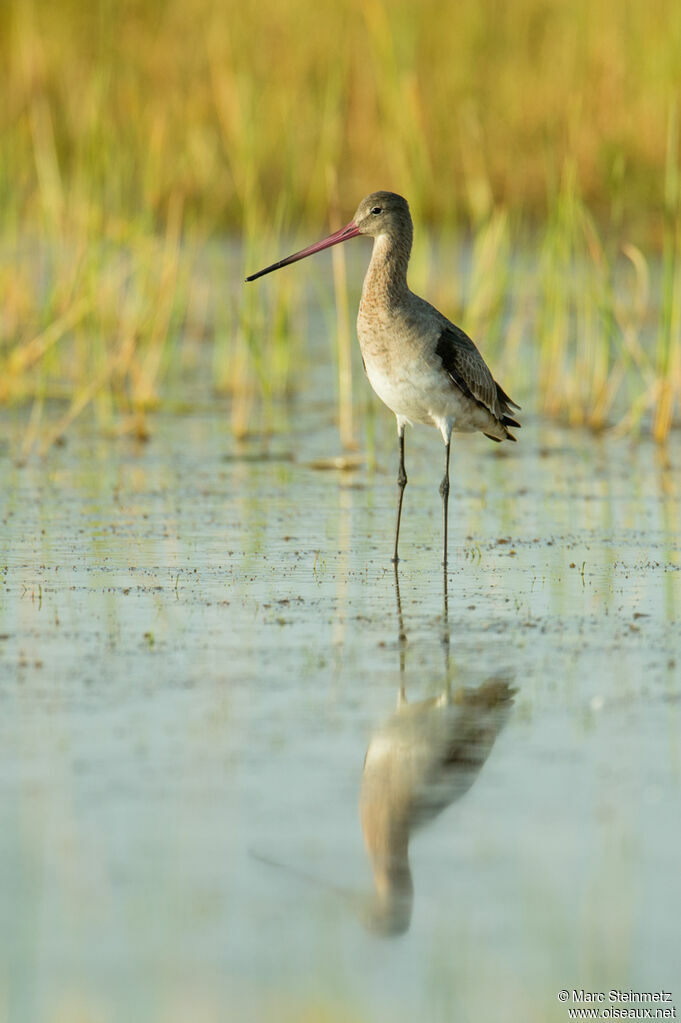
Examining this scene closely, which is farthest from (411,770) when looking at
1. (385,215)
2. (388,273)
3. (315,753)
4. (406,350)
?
(385,215)

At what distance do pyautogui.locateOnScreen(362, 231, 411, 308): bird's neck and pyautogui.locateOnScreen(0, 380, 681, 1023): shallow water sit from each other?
3.60ft

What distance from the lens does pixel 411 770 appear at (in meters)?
4.46

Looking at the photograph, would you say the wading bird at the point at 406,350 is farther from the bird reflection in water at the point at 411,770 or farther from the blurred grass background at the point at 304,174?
the bird reflection in water at the point at 411,770

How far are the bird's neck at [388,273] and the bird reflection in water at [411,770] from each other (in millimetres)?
2444

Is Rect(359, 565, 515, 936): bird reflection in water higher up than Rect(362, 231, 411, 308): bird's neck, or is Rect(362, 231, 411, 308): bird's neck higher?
Rect(362, 231, 411, 308): bird's neck

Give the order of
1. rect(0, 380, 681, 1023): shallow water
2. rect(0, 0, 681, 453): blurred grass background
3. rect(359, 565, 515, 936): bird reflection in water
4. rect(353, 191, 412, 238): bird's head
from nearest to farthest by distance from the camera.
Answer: rect(0, 380, 681, 1023): shallow water → rect(359, 565, 515, 936): bird reflection in water → rect(353, 191, 412, 238): bird's head → rect(0, 0, 681, 453): blurred grass background

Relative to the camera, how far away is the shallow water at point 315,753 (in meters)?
3.38

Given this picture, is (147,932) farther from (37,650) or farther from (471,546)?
(471,546)

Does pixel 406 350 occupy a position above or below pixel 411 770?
above

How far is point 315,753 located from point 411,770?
291 millimetres

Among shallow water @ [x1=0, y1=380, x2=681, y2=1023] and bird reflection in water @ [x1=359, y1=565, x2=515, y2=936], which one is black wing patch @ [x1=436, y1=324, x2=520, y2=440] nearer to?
shallow water @ [x1=0, y1=380, x2=681, y2=1023]

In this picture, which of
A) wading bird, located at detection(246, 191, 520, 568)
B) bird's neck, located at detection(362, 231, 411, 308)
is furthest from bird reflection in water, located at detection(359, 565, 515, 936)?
bird's neck, located at detection(362, 231, 411, 308)

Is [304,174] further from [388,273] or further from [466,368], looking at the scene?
[466,368]

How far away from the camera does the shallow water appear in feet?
11.1
